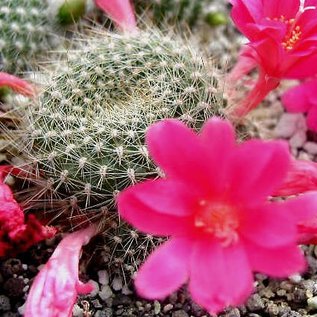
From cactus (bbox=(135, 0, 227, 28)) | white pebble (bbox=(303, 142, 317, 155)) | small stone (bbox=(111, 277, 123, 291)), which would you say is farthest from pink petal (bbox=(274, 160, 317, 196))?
cactus (bbox=(135, 0, 227, 28))

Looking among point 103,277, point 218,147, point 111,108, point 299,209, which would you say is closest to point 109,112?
point 111,108

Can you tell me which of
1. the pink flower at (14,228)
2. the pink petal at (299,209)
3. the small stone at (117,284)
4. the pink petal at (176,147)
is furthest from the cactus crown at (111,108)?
the pink petal at (299,209)

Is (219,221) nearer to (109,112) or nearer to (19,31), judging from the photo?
(109,112)

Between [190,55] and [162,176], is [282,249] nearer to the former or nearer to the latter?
[162,176]

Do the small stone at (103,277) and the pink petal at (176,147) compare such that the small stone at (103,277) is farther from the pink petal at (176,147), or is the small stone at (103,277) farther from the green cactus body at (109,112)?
the pink petal at (176,147)

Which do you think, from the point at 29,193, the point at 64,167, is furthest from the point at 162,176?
the point at 29,193

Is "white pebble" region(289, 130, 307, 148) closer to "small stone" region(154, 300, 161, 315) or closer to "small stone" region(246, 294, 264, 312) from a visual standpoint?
"small stone" region(246, 294, 264, 312)
